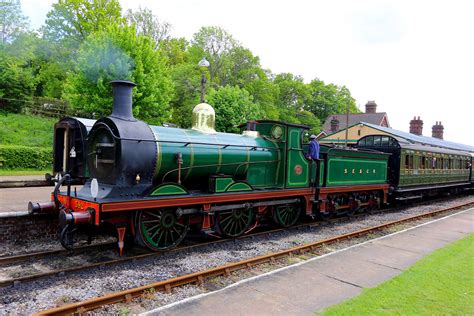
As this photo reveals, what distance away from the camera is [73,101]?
72.1 ft

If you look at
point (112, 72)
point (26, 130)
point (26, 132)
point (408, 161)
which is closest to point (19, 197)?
point (112, 72)

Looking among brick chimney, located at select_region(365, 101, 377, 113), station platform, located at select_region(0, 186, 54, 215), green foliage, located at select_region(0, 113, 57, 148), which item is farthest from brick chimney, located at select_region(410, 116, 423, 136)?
station platform, located at select_region(0, 186, 54, 215)

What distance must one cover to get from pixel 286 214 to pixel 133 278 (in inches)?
214

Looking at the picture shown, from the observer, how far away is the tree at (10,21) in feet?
103

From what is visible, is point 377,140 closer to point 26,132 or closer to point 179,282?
point 179,282

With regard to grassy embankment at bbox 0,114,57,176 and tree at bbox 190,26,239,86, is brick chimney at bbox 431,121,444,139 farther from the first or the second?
grassy embankment at bbox 0,114,57,176

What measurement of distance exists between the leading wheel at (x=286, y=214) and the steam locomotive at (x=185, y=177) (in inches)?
1.1

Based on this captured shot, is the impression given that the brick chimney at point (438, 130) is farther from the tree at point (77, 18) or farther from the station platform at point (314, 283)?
the station platform at point (314, 283)

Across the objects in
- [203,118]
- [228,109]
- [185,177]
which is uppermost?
[228,109]

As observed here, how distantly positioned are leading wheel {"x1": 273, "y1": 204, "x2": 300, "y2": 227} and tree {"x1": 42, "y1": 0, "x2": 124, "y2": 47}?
33132 mm

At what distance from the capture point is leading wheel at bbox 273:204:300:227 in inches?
395

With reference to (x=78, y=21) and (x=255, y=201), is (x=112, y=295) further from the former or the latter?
(x=78, y=21)

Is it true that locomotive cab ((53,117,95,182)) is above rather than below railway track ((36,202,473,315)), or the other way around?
above

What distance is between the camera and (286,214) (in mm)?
10383
